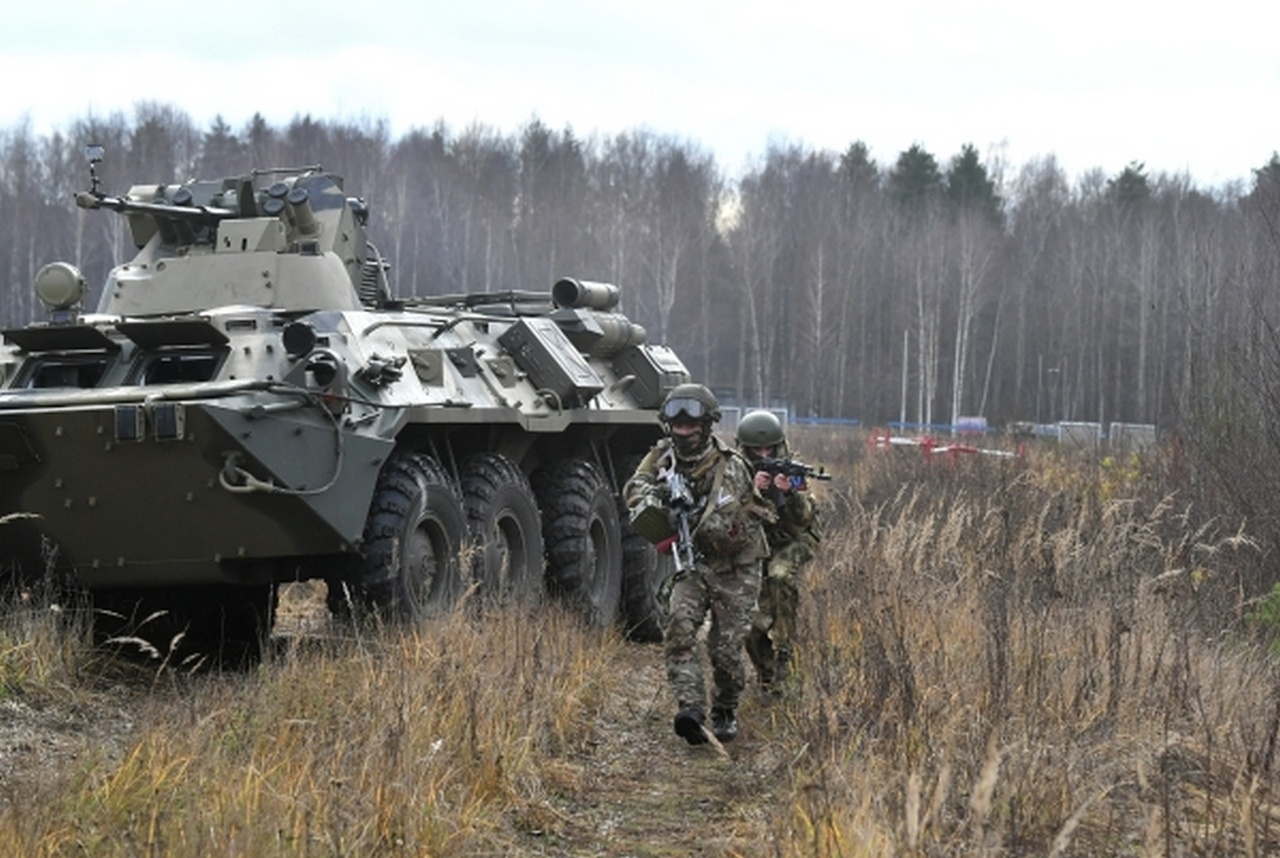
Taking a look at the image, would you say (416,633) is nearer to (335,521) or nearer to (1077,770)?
(335,521)

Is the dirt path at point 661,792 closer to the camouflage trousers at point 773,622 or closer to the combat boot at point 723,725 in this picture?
the combat boot at point 723,725

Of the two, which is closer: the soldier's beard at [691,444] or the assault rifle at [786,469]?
the soldier's beard at [691,444]

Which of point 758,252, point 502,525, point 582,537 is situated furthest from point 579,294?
point 758,252

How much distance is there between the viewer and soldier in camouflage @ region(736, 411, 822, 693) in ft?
29.0

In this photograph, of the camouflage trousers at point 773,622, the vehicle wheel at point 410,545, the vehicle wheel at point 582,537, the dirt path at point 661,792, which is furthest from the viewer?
the vehicle wheel at point 582,537

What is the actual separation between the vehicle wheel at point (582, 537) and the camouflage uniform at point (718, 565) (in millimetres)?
3746

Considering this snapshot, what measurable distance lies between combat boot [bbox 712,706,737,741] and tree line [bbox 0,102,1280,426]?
34.9 m

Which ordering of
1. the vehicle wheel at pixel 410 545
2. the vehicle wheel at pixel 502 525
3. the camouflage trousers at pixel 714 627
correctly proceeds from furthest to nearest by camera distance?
1. the vehicle wheel at pixel 502 525
2. the vehicle wheel at pixel 410 545
3. the camouflage trousers at pixel 714 627

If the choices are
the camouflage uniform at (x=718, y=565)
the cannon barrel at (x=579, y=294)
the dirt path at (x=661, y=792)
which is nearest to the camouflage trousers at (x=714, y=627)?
the camouflage uniform at (x=718, y=565)

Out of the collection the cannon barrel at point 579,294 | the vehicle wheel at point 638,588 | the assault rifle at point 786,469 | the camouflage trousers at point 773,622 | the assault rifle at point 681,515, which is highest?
the cannon barrel at point 579,294

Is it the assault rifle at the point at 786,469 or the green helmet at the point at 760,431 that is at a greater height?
the green helmet at the point at 760,431

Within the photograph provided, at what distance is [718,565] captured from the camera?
27.2 feet

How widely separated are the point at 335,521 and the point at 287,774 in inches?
130

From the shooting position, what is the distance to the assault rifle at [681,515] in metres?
8.14
